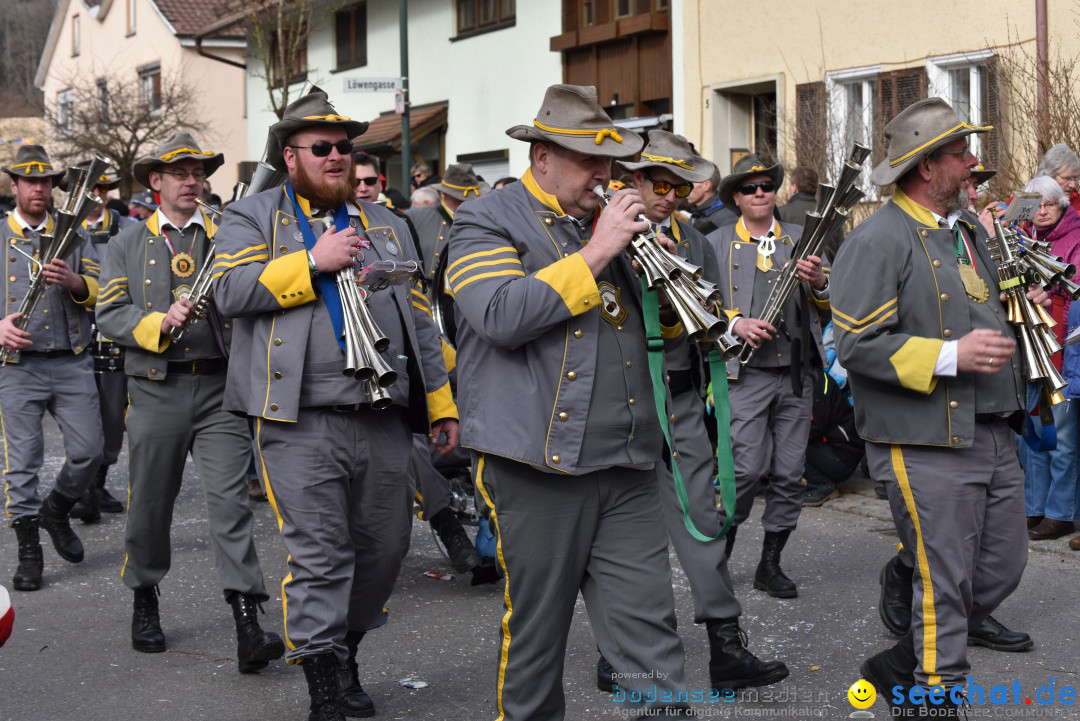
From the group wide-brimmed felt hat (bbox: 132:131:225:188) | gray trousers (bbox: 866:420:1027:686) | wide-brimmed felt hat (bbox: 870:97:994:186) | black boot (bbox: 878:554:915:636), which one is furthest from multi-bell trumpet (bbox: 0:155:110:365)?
gray trousers (bbox: 866:420:1027:686)

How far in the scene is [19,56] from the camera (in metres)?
61.5

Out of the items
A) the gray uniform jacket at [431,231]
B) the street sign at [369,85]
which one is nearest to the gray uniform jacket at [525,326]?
the gray uniform jacket at [431,231]

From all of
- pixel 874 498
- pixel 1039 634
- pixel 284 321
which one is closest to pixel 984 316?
pixel 1039 634

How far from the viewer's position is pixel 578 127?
3.94 metres

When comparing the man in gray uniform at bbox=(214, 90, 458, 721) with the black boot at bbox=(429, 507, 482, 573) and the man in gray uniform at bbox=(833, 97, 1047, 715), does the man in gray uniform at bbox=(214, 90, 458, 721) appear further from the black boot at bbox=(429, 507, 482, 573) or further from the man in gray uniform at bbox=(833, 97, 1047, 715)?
the black boot at bbox=(429, 507, 482, 573)

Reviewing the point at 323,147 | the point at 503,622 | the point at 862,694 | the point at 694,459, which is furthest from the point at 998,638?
the point at 323,147

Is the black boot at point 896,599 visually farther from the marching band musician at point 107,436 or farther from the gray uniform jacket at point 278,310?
the marching band musician at point 107,436

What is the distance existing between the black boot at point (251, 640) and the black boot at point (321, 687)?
89 centimetres

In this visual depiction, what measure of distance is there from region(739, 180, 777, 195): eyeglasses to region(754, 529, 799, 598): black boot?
1.75 m

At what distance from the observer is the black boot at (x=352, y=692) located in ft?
16.4

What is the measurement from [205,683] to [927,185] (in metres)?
3.50

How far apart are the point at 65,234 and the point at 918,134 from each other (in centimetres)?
478

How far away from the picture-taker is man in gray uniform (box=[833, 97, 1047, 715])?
4.30 metres

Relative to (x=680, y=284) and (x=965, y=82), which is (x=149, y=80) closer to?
(x=965, y=82)
